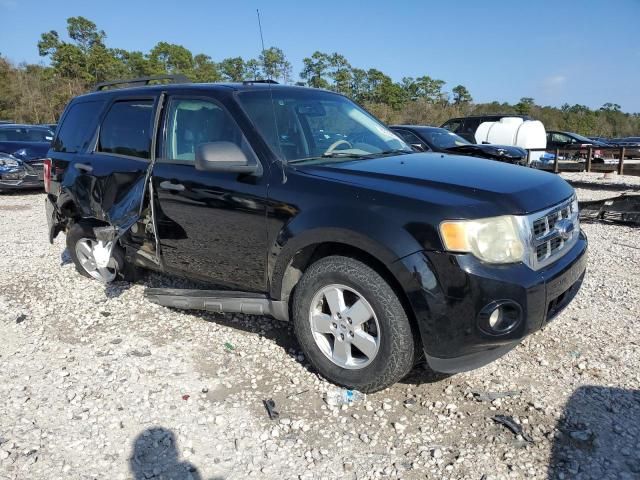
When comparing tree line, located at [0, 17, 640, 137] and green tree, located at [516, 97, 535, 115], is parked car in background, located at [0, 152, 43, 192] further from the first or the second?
green tree, located at [516, 97, 535, 115]

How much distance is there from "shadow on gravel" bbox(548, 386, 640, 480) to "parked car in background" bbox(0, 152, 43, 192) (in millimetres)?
12062

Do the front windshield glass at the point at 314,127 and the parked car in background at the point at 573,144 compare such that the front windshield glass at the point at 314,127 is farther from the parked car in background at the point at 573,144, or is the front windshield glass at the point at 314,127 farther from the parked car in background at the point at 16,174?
the parked car in background at the point at 573,144

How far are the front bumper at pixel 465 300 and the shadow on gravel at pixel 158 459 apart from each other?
4.55ft

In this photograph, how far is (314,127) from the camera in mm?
3754

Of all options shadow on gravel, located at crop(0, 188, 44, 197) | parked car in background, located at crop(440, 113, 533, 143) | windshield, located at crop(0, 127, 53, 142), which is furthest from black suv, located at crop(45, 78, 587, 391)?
parked car in background, located at crop(440, 113, 533, 143)

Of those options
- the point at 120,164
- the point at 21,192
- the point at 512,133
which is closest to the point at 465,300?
the point at 120,164

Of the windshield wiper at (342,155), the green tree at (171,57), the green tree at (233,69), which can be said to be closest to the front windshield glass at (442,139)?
Answer: the windshield wiper at (342,155)

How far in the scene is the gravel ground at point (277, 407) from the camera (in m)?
2.49

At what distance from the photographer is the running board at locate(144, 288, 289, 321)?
335 cm

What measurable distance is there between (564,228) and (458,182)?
28.9 inches

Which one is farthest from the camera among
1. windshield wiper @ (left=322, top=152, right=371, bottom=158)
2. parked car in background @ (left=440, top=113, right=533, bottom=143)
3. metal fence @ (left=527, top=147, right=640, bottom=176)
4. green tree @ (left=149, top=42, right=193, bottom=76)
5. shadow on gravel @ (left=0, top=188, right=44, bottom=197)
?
green tree @ (left=149, top=42, right=193, bottom=76)

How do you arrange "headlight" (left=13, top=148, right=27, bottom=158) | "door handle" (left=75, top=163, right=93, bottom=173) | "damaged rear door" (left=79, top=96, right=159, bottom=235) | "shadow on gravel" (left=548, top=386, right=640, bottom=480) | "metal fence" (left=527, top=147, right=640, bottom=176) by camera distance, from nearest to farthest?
"shadow on gravel" (left=548, top=386, right=640, bottom=480)
"damaged rear door" (left=79, top=96, right=159, bottom=235)
"door handle" (left=75, top=163, right=93, bottom=173)
"headlight" (left=13, top=148, right=27, bottom=158)
"metal fence" (left=527, top=147, right=640, bottom=176)

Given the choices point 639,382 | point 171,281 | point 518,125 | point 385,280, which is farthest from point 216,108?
point 518,125

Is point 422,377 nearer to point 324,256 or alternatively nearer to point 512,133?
point 324,256
